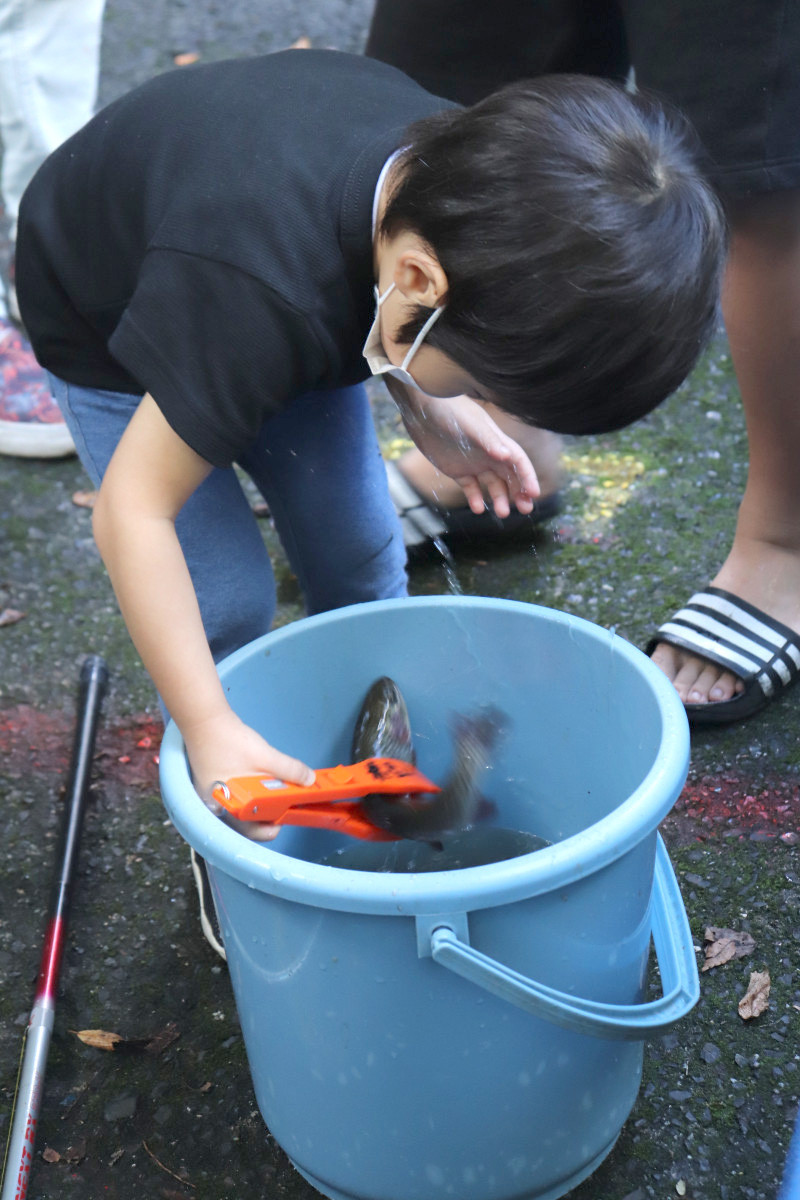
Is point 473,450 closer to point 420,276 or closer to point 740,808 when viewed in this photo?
point 420,276

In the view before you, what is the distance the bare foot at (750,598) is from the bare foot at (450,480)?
407mm

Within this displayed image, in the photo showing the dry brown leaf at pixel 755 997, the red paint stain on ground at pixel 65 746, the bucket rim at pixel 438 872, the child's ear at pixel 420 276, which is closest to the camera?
the bucket rim at pixel 438 872

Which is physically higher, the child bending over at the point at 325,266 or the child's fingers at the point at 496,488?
the child bending over at the point at 325,266

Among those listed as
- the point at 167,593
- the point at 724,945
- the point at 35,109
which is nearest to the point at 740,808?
the point at 724,945

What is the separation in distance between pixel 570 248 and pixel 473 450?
45cm

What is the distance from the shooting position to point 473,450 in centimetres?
131

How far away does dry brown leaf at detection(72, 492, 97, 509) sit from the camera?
2137 mm

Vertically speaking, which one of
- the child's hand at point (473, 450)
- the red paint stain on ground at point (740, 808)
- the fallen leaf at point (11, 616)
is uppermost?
the child's hand at point (473, 450)

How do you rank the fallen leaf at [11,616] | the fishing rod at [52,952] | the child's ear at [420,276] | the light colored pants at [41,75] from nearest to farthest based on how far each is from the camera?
1. the child's ear at [420,276]
2. the fishing rod at [52,952]
3. the fallen leaf at [11,616]
4. the light colored pants at [41,75]

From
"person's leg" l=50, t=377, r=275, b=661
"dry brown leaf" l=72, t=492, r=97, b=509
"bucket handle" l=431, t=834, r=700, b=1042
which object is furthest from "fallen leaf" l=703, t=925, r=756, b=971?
"dry brown leaf" l=72, t=492, r=97, b=509

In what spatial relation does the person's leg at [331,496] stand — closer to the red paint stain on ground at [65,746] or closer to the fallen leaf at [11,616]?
the red paint stain on ground at [65,746]

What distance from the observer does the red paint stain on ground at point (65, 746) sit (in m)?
1.61

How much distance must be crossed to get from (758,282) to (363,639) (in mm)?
688

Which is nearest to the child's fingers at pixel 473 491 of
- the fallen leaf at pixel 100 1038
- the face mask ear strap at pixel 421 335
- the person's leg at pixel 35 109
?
the face mask ear strap at pixel 421 335
